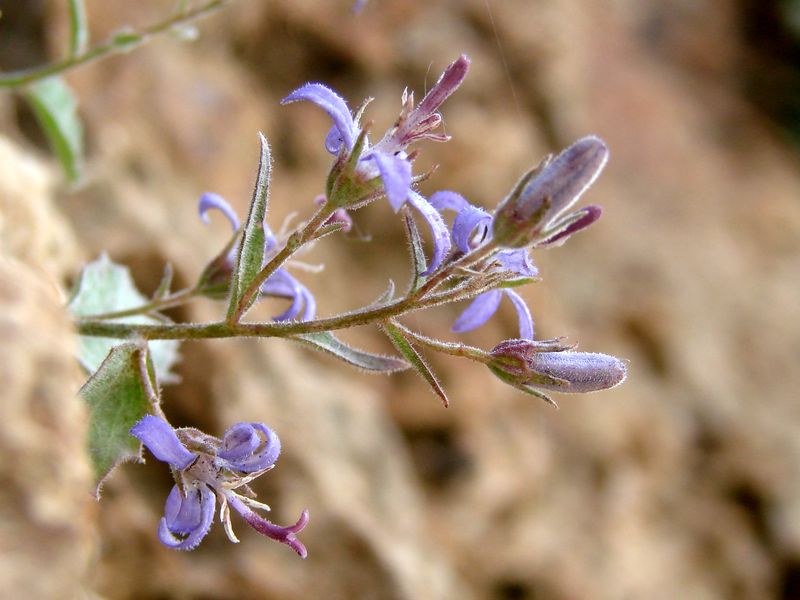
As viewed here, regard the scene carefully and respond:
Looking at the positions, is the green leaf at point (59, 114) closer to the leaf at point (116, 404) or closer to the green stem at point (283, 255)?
the leaf at point (116, 404)

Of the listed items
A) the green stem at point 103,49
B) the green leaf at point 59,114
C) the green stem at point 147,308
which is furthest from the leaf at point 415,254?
the green leaf at point 59,114

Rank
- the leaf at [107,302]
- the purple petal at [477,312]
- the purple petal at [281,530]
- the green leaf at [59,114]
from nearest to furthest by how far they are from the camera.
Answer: the purple petal at [281,530]
the purple petal at [477,312]
the leaf at [107,302]
the green leaf at [59,114]

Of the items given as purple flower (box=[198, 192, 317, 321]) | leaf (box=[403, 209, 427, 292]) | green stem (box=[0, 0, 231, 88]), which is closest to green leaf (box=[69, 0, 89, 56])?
green stem (box=[0, 0, 231, 88])

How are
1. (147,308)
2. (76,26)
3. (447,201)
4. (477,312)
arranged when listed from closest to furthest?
(447,201), (477,312), (147,308), (76,26)

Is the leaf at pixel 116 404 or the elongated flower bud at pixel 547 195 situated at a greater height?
the elongated flower bud at pixel 547 195

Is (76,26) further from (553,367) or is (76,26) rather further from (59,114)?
(553,367)

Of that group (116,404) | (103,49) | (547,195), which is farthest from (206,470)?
(103,49)

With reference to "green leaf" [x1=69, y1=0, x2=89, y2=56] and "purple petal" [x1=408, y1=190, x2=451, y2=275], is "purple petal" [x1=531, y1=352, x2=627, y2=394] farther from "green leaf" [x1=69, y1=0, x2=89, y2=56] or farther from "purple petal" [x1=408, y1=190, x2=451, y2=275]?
"green leaf" [x1=69, y1=0, x2=89, y2=56]

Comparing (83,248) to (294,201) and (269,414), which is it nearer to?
(269,414)
